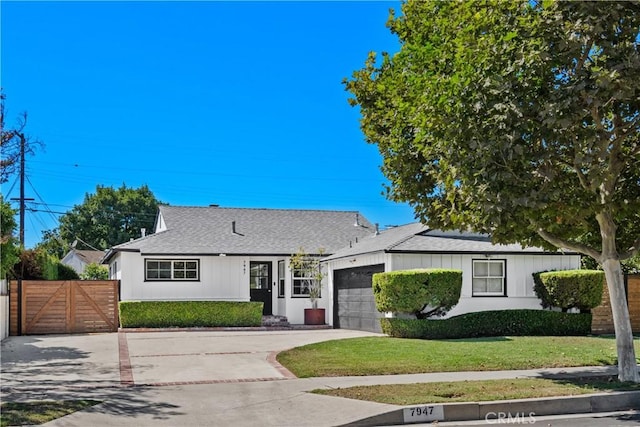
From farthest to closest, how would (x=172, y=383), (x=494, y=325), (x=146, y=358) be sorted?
(x=494, y=325) → (x=146, y=358) → (x=172, y=383)

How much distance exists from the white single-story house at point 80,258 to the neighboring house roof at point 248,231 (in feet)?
106

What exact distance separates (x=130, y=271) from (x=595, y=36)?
19.4m

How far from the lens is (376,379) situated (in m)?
12.0

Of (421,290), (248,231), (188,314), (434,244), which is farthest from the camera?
(248,231)

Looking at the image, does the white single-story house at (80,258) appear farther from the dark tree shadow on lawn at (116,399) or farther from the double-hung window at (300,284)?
the dark tree shadow on lawn at (116,399)

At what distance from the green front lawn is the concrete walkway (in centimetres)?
52

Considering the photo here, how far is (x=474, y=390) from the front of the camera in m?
10.5

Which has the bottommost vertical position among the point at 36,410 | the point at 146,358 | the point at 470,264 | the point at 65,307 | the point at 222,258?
the point at 146,358

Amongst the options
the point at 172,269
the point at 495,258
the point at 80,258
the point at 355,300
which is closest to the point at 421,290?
the point at 495,258

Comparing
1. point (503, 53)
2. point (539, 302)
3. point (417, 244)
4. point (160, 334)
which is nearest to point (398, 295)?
point (417, 244)

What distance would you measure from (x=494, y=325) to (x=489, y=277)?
7.56 feet

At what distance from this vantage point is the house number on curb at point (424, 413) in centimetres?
919

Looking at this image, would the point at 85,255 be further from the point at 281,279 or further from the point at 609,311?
the point at 609,311

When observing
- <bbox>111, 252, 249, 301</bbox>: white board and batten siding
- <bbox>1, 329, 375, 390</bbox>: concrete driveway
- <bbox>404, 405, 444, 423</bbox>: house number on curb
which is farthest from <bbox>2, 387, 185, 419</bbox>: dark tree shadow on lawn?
<bbox>111, 252, 249, 301</bbox>: white board and batten siding
